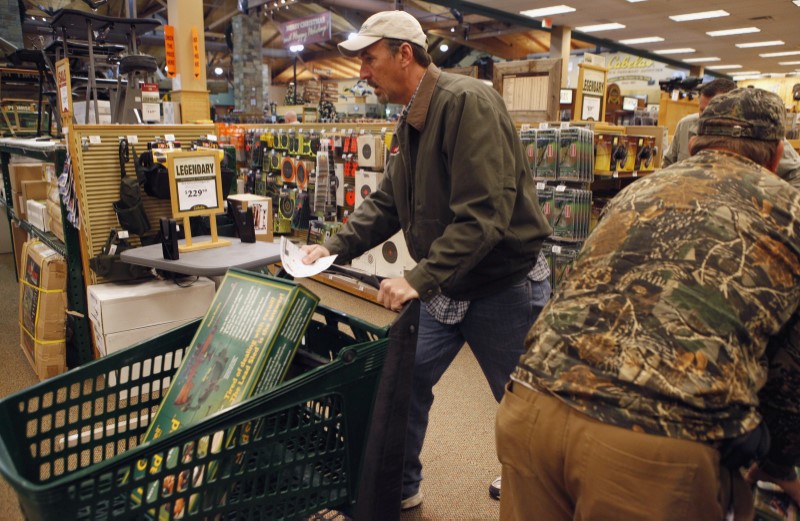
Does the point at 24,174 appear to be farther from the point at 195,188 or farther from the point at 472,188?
the point at 472,188

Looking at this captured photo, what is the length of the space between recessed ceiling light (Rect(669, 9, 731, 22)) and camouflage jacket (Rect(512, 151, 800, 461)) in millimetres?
14009

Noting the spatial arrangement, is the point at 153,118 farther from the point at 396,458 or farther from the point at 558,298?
the point at 558,298

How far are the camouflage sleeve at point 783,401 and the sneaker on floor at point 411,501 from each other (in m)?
1.48

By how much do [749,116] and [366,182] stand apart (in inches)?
157

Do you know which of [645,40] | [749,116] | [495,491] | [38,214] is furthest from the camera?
[645,40]

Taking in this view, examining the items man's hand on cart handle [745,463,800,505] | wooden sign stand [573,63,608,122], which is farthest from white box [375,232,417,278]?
man's hand on cart handle [745,463,800,505]

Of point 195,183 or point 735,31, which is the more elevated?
point 735,31

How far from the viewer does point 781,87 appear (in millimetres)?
18734

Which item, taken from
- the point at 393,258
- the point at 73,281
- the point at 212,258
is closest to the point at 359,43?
the point at 212,258

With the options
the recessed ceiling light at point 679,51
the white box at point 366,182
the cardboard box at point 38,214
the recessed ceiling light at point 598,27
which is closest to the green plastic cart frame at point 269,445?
the cardboard box at point 38,214

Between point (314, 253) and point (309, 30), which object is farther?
point (309, 30)

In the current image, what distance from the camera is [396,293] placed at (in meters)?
1.47

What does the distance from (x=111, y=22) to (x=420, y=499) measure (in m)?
4.30

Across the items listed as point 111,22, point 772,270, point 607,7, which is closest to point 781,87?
point 607,7
